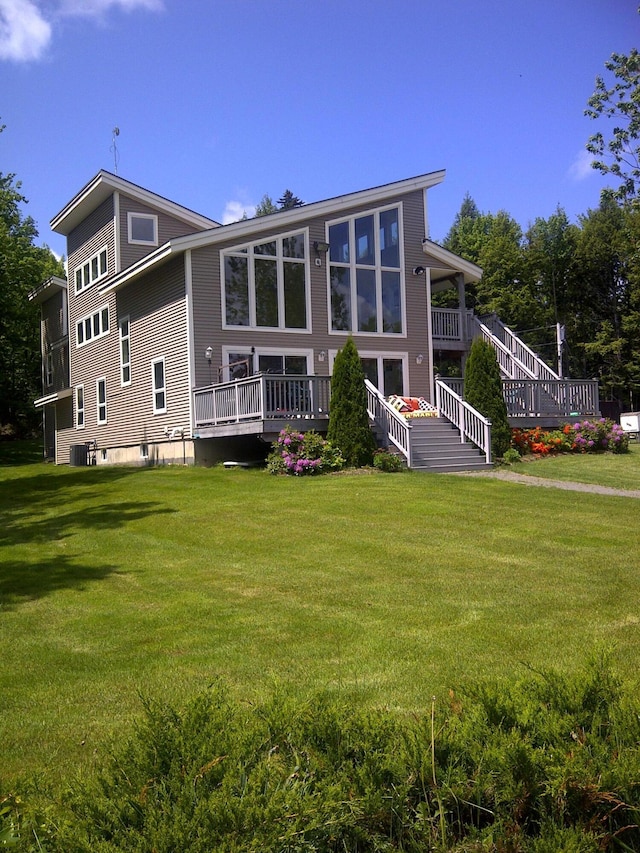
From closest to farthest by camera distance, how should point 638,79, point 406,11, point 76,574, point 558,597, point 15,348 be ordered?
point 558,597 → point 76,574 → point 406,11 → point 638,79 → point 15,348

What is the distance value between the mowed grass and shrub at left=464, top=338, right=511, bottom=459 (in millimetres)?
5412

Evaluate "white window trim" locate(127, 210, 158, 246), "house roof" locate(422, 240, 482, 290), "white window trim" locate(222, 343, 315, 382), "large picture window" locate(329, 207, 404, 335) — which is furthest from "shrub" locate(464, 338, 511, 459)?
"white window trim" locate(127, 210, 158, 246)

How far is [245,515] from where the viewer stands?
35.4 ft

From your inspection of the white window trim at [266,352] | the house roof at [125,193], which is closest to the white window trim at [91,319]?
the house roof at [125,193]

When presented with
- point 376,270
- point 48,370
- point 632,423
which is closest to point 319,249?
point 376,270

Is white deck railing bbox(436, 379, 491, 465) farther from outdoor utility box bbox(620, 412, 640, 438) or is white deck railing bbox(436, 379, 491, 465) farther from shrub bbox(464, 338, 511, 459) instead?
outdoor utility box bbox(620, 412, 640, 438)

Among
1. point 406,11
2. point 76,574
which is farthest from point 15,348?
point 76,574

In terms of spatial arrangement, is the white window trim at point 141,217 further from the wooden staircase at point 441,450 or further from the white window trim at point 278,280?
the wooden staircase at point 441,450

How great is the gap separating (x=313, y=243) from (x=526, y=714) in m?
18.6

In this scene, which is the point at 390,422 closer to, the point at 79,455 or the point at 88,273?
the point at 79,455

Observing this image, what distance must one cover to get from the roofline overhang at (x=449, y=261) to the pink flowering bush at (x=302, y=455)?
881 cm

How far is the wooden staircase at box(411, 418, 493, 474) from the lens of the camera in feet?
52.7

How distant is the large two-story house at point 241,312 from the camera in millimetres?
18656

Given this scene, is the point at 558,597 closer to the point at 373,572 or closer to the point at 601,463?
the point at 373,572
